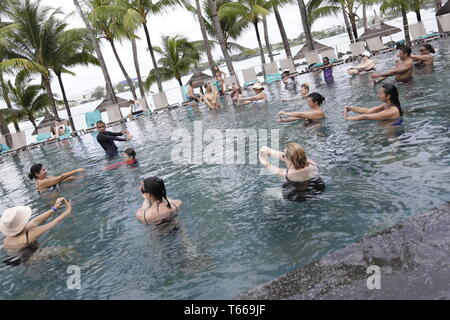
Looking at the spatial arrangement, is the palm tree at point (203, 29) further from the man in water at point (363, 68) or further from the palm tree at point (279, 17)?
the man in water at point (363, 68)

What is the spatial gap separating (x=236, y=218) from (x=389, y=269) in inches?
99.6

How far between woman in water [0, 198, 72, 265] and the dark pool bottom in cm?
356

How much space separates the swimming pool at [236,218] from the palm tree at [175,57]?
24.9 meters

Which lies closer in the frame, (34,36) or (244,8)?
(34,36)

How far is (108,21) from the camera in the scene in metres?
27.3

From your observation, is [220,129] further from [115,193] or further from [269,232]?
[269,232]

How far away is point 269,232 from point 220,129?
25.1 feet

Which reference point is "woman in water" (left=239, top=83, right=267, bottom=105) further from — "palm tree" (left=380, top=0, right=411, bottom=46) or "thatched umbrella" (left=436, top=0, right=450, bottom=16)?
"thatched umbrella" (left=436, top=0, right=450, bottom=16)

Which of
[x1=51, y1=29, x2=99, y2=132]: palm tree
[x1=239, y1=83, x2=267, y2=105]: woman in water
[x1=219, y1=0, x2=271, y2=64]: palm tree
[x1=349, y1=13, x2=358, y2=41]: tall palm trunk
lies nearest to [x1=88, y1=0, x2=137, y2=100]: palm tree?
[x1=51, y1=29, x2=99, y2=132]: palm tree

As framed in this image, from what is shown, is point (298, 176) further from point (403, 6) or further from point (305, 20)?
point (403, 6)

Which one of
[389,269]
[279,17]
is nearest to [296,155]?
[389,269]

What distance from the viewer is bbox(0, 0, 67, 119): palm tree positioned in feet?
75.9

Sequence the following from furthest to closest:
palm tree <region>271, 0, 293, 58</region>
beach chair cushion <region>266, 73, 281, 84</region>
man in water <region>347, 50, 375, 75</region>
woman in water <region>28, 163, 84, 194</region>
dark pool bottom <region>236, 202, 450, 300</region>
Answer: palm tree <region>271, 0, 293, 58</region>
beach chair cushion <region>266, 73, 281, 84</region>
man in water <region>347, 50, 375, 75</region>
woman in water <region>28, 163, 84, 194</region>
dark pool bottom <region>236, 202, 450, 300</region>

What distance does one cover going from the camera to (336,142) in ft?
24.2
